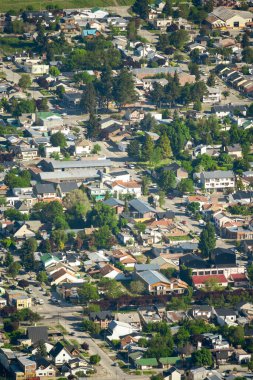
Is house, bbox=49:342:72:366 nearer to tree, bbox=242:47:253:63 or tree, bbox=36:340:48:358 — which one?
tree, bbox=36:340:48:358

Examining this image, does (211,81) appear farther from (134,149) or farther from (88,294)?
(88,294)

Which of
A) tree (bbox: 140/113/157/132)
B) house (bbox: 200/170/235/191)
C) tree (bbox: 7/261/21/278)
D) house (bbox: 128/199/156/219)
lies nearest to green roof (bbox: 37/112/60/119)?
tree (bbox: 140/113/157/132)

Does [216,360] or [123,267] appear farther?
[123,267]

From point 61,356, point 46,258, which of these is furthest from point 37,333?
point 46,258

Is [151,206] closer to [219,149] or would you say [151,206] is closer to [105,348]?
[219,149]

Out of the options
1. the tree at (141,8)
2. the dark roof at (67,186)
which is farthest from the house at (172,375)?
the tree at (141,8)

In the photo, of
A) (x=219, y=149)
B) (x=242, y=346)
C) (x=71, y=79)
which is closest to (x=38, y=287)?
(x=242, y=346)
